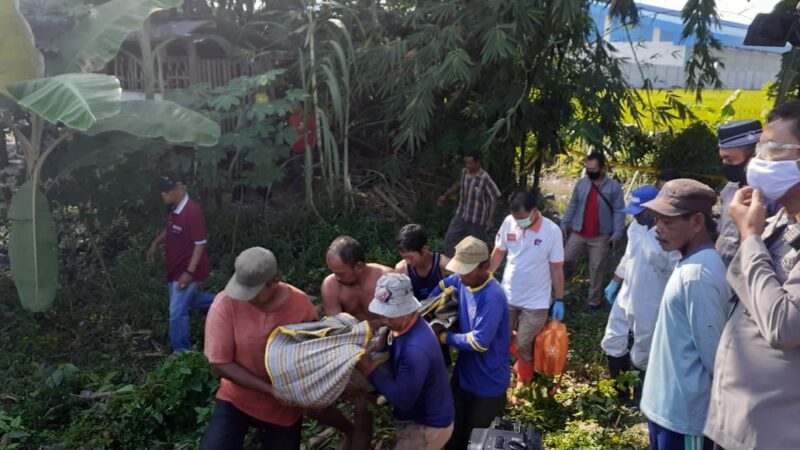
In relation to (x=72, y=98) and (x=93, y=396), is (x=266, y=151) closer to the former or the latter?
(x=72, y=98)

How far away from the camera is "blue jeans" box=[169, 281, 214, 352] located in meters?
5.96

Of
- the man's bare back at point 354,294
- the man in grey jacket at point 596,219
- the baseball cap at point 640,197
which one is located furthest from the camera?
the man in grey jacket at point 596,219

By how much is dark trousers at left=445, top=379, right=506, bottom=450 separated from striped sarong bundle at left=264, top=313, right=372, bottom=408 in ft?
3.09

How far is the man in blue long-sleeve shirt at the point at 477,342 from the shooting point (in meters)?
3.67

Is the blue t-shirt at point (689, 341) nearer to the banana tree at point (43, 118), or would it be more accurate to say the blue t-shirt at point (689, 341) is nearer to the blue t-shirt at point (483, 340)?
the blue t-shirt at point (483, 340)

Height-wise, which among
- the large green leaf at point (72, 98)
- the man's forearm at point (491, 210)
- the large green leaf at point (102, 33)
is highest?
the large green leaf at point (102, 33)

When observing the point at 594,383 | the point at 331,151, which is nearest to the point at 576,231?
the point at 594,383

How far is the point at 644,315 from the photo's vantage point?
14.0 feet

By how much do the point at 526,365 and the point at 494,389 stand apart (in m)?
1.38

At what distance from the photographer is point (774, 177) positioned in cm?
241

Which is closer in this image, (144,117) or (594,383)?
(594,383)

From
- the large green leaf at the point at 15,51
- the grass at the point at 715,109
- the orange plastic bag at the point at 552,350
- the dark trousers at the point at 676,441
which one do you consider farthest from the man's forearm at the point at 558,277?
the grass at the point at 715,109

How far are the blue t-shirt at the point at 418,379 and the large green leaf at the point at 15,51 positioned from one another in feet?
14.7

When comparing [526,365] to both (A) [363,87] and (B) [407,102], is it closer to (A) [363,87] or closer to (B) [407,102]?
(B) [407,102]
